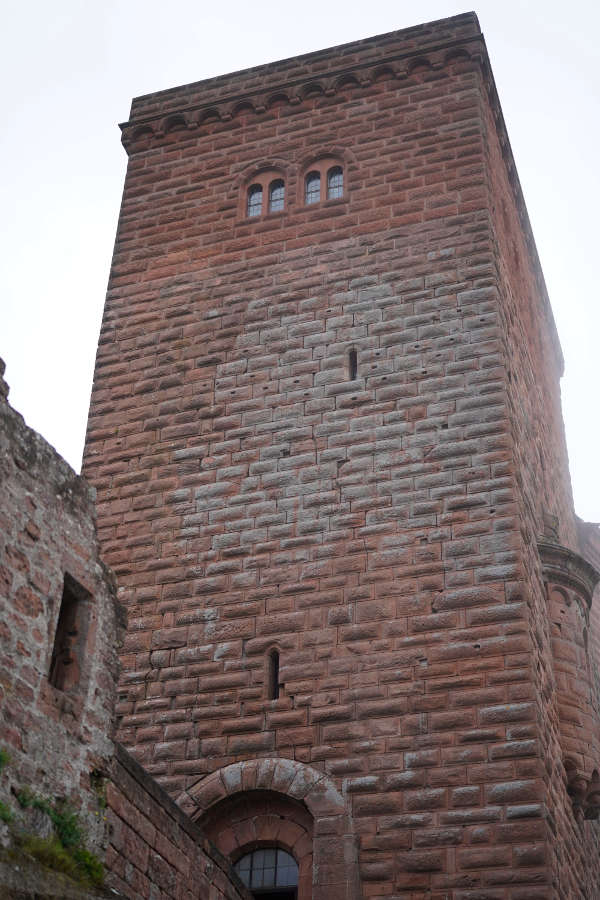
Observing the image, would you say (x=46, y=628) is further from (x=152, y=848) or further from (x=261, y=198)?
(x=261, y=198)

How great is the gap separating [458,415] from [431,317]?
1.17 m

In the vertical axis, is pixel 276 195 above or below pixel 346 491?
above

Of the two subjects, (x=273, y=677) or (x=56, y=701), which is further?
(x=273, y=677)

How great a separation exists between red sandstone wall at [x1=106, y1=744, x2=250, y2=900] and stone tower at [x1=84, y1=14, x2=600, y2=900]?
5.71ft

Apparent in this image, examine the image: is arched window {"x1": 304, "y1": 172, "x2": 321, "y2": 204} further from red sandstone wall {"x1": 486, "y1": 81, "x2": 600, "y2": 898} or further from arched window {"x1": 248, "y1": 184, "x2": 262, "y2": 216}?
red sandstone wall {"x1": 486, "y1": 81, "x2": 600, "y2": 898}

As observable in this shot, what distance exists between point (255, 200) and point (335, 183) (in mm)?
916

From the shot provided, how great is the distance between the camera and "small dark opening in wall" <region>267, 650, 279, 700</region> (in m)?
9.75

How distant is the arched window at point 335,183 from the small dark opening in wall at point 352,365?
2.09 m

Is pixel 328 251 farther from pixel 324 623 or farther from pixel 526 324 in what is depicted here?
pixel 324 623

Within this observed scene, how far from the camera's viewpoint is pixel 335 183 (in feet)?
41.3

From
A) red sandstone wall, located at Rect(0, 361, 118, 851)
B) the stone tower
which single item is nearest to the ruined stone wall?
red sandstone wall, located at Rect(0, 361, 118, 851)

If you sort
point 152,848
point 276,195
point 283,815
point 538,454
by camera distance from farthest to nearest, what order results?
1. point 276,195
2. point 538,454
3. point 283,815
4. point 152,848

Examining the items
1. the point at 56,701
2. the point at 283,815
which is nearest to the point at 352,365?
the point at 283,815

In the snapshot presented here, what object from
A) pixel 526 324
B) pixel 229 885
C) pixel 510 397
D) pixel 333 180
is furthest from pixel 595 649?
pixel 229 885
